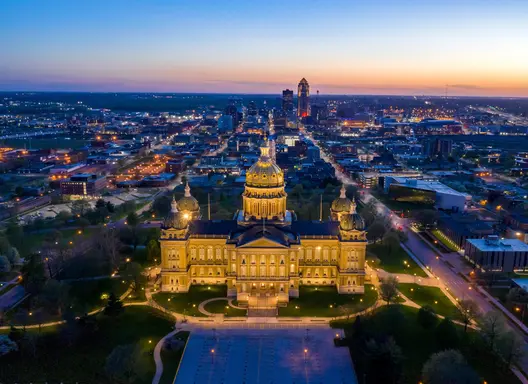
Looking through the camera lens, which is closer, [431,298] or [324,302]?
[324,302]

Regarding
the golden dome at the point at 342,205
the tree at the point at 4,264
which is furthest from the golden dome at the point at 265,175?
the tree at the point at 4,264

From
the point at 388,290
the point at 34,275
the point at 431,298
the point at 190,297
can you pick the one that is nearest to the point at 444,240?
the point at 431,298

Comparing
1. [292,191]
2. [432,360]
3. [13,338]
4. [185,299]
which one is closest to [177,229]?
[185,299]

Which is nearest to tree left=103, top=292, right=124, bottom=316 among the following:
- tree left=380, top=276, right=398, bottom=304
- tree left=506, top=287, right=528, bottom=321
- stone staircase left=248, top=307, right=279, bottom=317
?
stone staircase left=248, top=307, right=279, bottom=317

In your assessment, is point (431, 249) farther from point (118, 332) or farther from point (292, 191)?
point (118, 332)

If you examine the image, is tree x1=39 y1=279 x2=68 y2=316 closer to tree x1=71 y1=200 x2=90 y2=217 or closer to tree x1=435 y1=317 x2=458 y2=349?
tree x1=71 y1=200 x2=90 y2=217

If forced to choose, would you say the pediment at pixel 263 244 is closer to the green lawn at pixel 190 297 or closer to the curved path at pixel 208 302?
the curved path at pixel 208 302

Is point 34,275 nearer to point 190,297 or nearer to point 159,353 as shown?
point 190,297
